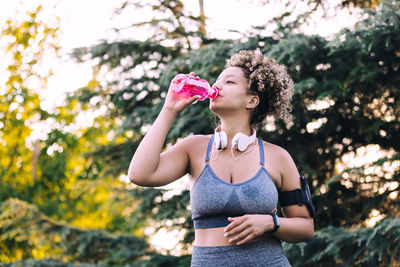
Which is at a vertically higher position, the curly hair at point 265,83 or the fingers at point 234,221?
the curly hair at point 265,83

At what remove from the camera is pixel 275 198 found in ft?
6.91

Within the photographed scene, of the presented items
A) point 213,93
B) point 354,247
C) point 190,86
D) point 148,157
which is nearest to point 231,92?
point 213,93

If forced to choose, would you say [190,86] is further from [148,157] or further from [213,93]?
[148,157]

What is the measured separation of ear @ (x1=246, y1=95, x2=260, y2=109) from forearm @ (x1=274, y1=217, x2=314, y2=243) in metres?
0.55

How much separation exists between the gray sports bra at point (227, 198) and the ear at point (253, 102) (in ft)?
1.17

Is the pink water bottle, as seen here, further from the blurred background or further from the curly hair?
the blurred background

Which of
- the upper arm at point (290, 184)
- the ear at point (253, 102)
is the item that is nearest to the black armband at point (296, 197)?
the upper arm at point (290, 184)

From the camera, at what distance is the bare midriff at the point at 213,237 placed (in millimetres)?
2059

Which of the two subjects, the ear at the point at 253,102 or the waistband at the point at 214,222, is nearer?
the waistband at the point at 214,222

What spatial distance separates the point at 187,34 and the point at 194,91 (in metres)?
3.84

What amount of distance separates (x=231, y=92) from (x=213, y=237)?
656mm

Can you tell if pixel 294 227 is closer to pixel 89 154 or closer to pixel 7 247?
pixel 89 154

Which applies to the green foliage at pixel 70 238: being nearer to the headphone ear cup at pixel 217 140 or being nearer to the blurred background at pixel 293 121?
the blurred background at pixel 293 121

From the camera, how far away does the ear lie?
2.33 m
